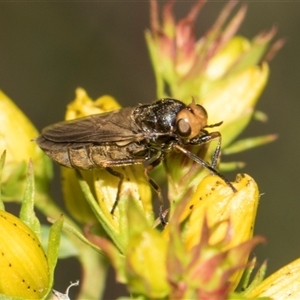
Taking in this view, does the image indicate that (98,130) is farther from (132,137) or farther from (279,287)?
(279,287)

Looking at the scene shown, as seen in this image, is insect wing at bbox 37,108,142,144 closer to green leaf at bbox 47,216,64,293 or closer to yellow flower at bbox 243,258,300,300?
green leaf at bbox 47,216,64,293

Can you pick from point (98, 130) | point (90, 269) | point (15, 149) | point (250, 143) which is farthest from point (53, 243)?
point (250, 143)

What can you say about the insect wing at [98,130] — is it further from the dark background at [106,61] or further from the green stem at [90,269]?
the dark background at [106,61]

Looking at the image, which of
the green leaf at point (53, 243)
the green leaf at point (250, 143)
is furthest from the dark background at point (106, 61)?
the green leaf at point (53, 243)

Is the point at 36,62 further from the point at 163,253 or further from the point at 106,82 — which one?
the point at 163,253

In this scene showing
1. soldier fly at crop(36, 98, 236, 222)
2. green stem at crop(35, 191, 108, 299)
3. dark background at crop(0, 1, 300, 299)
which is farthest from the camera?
dark background at crop(0, 1, 300, 299)

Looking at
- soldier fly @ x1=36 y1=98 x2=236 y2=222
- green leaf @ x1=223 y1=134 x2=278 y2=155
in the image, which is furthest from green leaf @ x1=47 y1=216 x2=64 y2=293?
green leaf @ x1=223 y1=134 x2=278 y2=155
